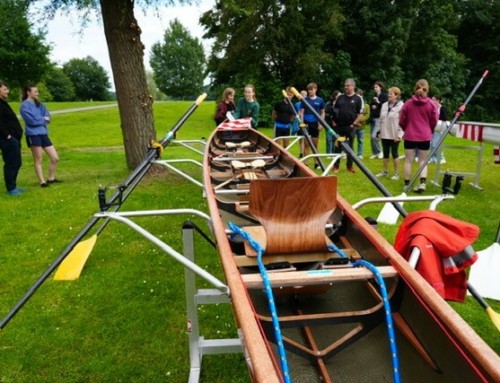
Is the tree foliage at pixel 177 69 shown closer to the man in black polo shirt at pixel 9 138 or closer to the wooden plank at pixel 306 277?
the man in black polo shirt at pixel 9 138

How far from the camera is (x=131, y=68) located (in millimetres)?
8523

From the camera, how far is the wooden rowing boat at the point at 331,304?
1920 mm

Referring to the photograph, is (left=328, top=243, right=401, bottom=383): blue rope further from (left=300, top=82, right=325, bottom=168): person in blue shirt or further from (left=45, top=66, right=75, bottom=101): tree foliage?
(left=45, top=66, right=75, bottom=101): tree foliage

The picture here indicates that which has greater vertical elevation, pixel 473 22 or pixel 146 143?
pixel 473 22

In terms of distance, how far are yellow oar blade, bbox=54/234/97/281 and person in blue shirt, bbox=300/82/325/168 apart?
703 cm

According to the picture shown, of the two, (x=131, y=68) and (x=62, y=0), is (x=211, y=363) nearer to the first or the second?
(x=131, y=68)

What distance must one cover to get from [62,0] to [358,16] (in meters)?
20.2

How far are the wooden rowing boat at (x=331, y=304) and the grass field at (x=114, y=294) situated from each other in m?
0.79

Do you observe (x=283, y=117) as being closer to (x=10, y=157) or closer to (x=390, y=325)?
(x=10, y=157)

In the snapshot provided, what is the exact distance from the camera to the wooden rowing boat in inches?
75.6

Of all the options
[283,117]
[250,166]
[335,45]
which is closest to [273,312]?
[250,166]

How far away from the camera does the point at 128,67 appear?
850cm

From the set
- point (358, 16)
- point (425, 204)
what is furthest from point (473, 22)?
point (425, 204)

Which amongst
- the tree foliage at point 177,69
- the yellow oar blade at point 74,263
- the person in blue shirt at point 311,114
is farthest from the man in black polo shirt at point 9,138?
the tree foliage at point 177,69
